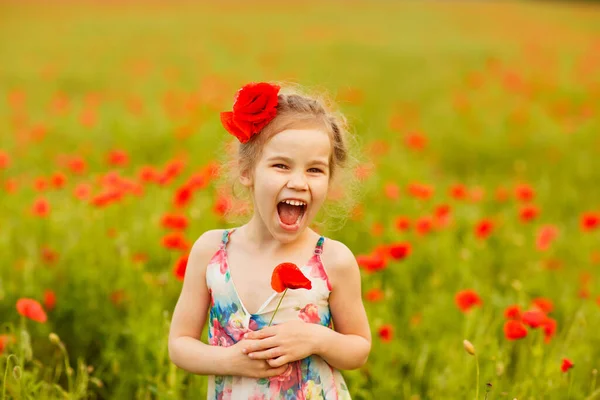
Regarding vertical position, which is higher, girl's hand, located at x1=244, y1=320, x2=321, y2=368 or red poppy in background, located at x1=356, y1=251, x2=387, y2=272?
red poppy in background, located at x1=356, y1=251, x2=387, y2=272

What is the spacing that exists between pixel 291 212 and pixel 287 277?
0.94ft

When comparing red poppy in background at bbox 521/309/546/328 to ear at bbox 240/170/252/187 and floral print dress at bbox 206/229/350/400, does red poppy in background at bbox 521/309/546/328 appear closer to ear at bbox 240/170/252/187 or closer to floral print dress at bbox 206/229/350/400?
floral print dress at bbox 206/229/350/400

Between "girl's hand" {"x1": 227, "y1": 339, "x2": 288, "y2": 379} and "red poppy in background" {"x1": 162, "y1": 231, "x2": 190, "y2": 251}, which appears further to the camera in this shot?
"red poppy in background" {"x1": 162, "y1": 231, "x2": 190, "y2": 251}

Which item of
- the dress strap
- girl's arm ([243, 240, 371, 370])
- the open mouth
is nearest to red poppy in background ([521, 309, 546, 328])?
girl's arm ([243, 240, 371, 370])

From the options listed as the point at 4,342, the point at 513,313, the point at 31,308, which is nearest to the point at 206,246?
the point at 31,308

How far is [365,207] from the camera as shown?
15.3 ft

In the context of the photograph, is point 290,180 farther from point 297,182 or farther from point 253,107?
point 253,107

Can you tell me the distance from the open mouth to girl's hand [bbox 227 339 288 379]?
0.32 meters

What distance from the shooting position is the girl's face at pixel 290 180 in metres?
1.88

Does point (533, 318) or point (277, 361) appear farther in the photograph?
point (533, 318)

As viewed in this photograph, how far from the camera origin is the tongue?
1.91 m

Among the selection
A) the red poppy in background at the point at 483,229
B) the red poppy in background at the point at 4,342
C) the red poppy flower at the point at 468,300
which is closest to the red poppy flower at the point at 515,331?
the red poppy flower at the point at 468,300

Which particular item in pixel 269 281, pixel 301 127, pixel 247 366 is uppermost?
pixel 301 127

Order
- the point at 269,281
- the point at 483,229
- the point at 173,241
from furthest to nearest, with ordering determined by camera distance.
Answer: the point at 483,229, the point at 173,241, the point at 269,281
